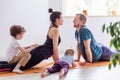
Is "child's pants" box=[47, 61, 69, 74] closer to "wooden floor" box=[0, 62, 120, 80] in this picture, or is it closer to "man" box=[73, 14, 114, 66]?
"wooden floor" box=[0, 62, 120, 80]

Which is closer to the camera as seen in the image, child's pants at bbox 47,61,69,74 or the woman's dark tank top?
child's pants at bbox 47,61,69,74

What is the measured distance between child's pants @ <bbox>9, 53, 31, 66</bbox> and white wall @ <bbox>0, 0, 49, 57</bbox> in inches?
43.2

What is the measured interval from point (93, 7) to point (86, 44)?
2.20m

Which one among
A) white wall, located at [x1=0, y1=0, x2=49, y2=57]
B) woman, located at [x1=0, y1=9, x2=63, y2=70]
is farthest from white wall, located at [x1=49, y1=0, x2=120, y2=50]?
woman, located at [x1=0, y1=9, x2=63, y2=70]

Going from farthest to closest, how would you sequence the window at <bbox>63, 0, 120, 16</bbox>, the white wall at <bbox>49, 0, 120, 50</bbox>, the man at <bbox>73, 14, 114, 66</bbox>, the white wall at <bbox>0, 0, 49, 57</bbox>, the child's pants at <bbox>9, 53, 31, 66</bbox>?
the window at <bbox>63, 0, 120, 16</bbox>
the white wall at <bbox>49, 0, 120, 50</bbox>
the white wall at <bbox>0, 0, 49, 57</bbox>
the man at <bbox>73, 14, 114, 66</bbox>
the child's pants at <bbox>9, 53, 31, 66</bbox>

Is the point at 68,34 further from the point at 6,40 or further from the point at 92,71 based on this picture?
the point at 92,71

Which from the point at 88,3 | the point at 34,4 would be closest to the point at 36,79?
the point at 34,4

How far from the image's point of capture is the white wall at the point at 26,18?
4109 millimetres

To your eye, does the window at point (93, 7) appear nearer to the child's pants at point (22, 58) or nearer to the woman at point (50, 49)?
the woman at point (50, 49)

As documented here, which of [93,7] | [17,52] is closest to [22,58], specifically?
[17,52]

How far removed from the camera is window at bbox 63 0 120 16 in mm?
5153

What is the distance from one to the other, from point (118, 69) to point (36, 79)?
1107 mm

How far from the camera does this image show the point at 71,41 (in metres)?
4.80

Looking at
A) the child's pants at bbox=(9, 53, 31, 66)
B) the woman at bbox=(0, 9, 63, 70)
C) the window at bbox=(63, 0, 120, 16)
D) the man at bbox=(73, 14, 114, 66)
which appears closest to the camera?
the child's pants at bbox=(9, 53, 31, 66)
